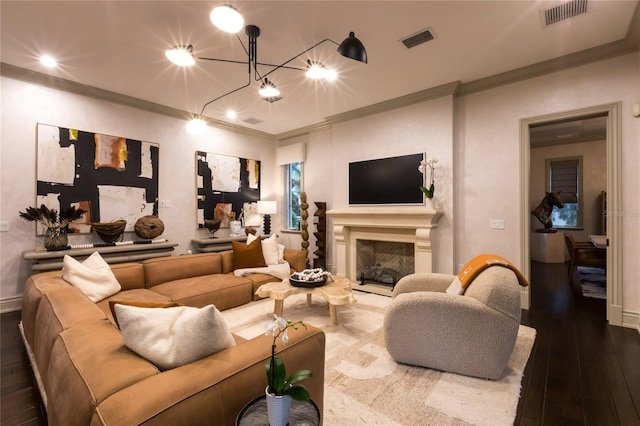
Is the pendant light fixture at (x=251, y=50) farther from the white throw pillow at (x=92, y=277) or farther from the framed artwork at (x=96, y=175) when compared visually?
the white throw pillow at (x=92, y=277)

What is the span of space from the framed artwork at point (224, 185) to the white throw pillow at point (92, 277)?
232 cm

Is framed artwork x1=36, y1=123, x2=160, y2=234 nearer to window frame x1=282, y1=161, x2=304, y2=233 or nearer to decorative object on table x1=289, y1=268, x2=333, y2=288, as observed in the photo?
window frame x1=282, y1=161, x2=304, y2=233

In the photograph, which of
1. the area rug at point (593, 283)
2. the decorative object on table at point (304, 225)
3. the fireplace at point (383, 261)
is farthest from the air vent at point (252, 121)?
the area rug at point (593, 283)

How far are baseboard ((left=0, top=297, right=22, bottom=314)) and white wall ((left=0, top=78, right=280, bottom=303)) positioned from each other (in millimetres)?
31

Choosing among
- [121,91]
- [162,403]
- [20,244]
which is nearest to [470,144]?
[162,403]

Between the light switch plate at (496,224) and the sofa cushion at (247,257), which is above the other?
the light switch plate at (496,224)

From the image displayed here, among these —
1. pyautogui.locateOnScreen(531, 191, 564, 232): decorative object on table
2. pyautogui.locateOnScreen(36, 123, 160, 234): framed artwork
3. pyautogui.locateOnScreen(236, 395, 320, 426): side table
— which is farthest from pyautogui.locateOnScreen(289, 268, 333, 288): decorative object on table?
pyautogui.locateOnScreen(531, 191, 564, 232): decorative object on table

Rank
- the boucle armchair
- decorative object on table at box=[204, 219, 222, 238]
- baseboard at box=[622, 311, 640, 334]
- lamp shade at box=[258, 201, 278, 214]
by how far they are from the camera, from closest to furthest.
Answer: the boucle armchair → baseboard at box=[622, 311, 640, 334] → decorative object on table at box=[204, 219, 222, 238] → lamp shade at box=[258, 201, 278, 214]

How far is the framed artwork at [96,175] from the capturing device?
3.79m

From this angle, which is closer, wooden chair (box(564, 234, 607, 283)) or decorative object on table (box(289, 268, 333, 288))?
decorative object on table (box(289, 268, 333, 288))

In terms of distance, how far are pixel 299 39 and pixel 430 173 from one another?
8.36 ft

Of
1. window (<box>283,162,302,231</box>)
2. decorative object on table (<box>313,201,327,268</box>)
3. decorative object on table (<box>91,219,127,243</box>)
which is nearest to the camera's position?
decorative object on table (<box>91,219,127,243</box>)

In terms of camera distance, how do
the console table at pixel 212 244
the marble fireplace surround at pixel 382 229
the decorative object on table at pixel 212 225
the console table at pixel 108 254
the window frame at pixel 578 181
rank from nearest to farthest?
the console table at pixel 108 254 < the marble fireplace surround at pixel 382 229 < the console table at pixel 212 244 < the decorative object on table at pixel 212 225 < the window frame at pixel 578 181

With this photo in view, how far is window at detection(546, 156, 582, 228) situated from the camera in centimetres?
709
